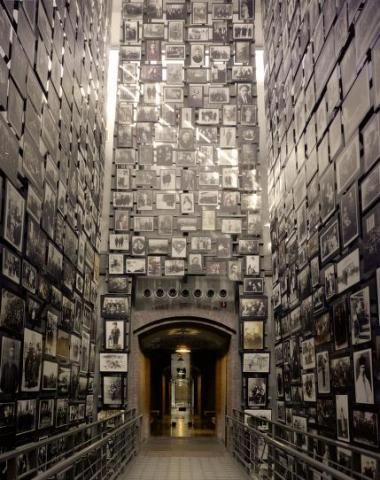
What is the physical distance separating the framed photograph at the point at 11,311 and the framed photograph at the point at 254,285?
9.63 metres

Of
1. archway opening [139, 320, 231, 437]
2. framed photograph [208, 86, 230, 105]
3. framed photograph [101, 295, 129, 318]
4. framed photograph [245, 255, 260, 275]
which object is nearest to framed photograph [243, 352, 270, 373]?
archway opening [139, 320, 231, 437]

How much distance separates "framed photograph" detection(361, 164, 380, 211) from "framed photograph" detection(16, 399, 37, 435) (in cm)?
494

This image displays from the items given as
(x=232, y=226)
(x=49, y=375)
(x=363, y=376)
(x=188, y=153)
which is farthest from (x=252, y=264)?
(x=363, y=376)

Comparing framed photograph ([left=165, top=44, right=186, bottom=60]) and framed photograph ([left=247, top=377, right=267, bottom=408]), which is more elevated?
framed photograph ([left=165, top=44, right=186, bottom=60])

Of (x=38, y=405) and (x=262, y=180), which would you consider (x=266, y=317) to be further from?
(x=38, y=405)

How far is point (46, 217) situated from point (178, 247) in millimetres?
7853

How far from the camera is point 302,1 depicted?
34.9 feet

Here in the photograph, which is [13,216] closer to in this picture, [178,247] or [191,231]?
[178,247]

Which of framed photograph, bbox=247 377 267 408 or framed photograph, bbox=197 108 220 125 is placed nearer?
framed photograph, bbox=247 377 267 408

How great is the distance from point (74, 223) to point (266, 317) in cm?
720

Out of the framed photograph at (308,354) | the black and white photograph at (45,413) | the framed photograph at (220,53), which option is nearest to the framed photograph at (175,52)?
the framed photograph at (220,53)

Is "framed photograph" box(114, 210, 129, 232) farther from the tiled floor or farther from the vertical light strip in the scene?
the tiled floor

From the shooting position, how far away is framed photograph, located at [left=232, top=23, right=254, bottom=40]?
58.9ft

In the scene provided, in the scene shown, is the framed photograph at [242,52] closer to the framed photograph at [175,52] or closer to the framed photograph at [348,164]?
the framed photograph at [175,52]
